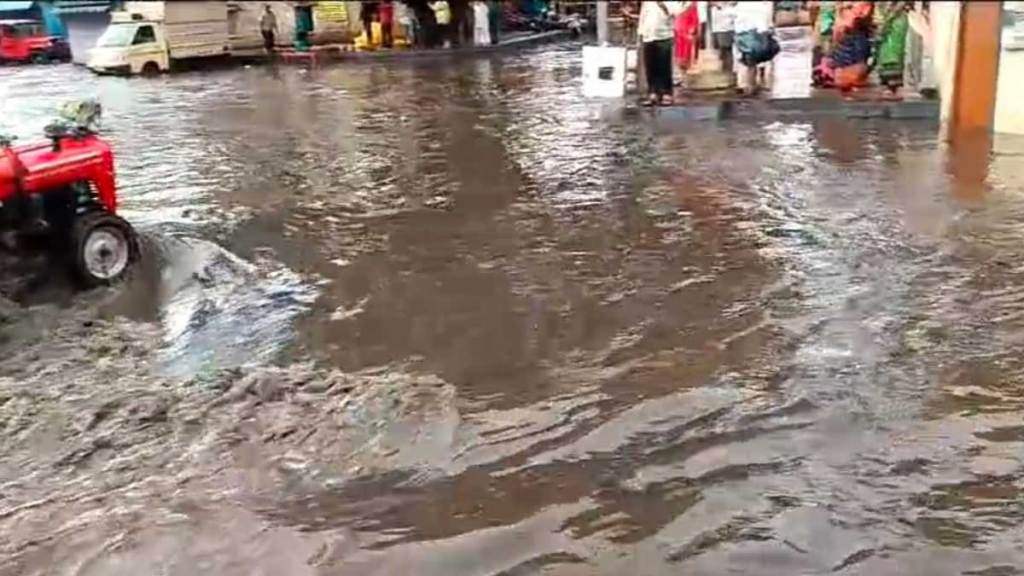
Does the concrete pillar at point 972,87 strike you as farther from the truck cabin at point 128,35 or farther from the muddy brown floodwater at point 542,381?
the truck cabin at point 128,35

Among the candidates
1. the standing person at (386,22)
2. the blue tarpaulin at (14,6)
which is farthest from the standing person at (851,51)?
the blue tarpaulin at (14,6)

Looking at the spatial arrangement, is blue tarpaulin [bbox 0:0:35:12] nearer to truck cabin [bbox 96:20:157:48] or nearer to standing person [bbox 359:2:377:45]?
truck cabin [bbox 96:20:157:48]

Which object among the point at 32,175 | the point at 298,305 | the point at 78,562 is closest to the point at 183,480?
the point at 78,562

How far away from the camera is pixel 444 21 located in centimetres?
3206

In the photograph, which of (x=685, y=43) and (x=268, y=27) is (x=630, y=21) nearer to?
(x=685, y=43)

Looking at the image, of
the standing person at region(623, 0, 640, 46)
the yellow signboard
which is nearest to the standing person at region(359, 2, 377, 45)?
the yellow signboard

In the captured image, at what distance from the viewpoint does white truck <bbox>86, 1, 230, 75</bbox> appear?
28.4m

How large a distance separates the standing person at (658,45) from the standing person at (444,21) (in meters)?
16.7

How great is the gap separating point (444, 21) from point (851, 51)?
17.5m

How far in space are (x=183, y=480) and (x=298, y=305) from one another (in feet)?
8.94

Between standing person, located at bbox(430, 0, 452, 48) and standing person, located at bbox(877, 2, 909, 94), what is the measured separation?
17.8m

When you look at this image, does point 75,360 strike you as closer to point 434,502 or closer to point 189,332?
point 189,332

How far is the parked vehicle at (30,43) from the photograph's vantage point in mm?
29400

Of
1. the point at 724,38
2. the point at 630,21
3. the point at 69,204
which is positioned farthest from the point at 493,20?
the point at 69,204
